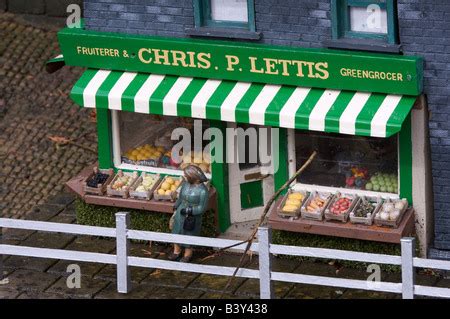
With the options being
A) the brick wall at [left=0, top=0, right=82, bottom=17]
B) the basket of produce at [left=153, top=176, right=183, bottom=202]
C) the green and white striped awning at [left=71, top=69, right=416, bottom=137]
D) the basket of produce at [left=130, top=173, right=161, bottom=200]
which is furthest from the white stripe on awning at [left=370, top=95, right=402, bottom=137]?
the brick wall at [left=0, top=0, right=82, bottom=17]

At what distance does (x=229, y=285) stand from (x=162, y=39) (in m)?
3.79

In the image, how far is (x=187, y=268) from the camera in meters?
23.8

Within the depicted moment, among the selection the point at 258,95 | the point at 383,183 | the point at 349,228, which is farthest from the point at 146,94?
the point at 383,183

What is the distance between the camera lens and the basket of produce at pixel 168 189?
25.6 metres

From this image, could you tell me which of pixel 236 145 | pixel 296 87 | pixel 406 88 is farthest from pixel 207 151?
pixel 406 88

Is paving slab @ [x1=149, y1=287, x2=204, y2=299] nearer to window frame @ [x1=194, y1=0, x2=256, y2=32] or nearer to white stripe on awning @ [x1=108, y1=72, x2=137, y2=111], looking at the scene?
white stripe on awning @ [x1=108, y1=72, x2=137, y2=111]

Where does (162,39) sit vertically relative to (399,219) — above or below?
above

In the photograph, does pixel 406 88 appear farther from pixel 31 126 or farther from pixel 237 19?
pixel 31 126

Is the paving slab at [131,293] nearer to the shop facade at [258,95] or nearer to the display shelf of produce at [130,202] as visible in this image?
the display shelf of produce at [130,202]

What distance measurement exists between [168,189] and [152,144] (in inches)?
39.4

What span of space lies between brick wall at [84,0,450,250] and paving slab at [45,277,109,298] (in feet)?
12.6

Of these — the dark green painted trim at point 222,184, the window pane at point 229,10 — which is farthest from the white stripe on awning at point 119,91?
the window pane at point 229,10

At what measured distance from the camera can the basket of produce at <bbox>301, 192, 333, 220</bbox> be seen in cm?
2473

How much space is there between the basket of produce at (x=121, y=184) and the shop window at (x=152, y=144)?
20 cm
